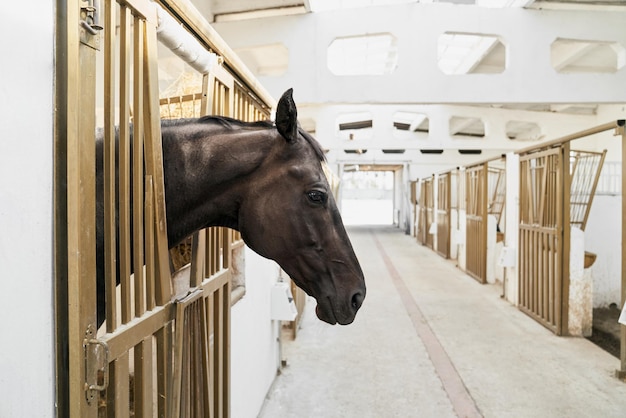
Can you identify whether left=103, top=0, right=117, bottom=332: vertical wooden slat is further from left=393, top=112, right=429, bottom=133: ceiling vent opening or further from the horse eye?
left=393, top=112, right=429, bottom=133: ceiling vent opening

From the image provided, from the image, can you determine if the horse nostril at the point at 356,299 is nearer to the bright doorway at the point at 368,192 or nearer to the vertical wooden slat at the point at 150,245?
the vertical wooden slat at the point at 150,245

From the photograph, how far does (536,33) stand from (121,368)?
5.13 m

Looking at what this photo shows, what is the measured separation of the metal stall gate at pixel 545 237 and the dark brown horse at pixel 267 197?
4.38 metres

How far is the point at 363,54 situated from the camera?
973 centimetres

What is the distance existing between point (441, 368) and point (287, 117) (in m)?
3.34

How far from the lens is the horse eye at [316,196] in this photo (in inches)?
50.1

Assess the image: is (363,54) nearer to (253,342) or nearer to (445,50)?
(445,50)

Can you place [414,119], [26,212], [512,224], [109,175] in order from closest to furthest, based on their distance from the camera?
1. [26,212]
2. [109,175]
3. [512,224]
4. [414,119]

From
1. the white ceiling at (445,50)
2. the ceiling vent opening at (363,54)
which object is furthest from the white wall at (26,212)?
the ceiling vent opening at (363,54)

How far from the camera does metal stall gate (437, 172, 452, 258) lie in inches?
419

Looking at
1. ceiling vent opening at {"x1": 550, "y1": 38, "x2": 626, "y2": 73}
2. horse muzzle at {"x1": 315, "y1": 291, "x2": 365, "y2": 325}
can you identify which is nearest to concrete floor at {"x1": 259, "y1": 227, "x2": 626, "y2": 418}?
horse muzzle at {"x1": 315, "y1": 291, "x2": 365, "y2": 325}

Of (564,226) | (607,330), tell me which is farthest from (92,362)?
(607,330)

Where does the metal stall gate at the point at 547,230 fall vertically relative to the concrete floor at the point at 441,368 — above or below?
above

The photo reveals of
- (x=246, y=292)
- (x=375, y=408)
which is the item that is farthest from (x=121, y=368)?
(x=375, y=408)
